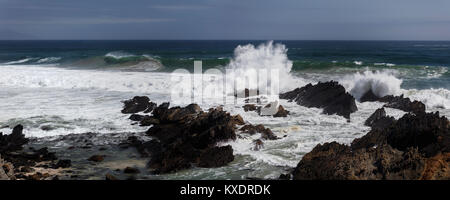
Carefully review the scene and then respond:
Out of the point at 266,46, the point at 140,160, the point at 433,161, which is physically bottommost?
the point at 140,160

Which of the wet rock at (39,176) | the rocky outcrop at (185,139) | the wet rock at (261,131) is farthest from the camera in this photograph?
the wet rock at (261,131)

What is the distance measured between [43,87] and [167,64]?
1563 cm

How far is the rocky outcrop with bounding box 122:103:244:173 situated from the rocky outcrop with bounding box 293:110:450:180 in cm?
244

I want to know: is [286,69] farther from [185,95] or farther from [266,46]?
[185,95]

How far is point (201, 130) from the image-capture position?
11.9 m

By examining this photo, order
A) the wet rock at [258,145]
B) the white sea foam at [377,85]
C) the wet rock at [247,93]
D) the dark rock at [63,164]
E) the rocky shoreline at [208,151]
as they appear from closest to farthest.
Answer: the rocky shoreline at [208,151] → the dark rock at [63,164] → the wet rock at [258,145] → the white sea foam at [377,85] → the wet rock at [247,93]

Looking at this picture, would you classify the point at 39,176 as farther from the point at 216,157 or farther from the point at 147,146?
the point at 216,157

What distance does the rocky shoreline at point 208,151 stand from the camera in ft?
25.0

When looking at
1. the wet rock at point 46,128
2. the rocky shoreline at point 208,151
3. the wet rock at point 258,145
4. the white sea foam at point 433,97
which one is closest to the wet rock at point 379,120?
the rocky shoreline at point 208,151

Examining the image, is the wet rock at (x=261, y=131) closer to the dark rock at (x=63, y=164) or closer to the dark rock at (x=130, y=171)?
the dark rock at (x=130, y=171)

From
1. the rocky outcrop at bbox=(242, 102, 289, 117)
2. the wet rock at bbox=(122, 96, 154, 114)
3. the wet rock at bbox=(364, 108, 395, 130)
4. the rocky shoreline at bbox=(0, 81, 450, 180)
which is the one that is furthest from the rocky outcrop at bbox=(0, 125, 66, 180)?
the wet rock at bbox=(364, 108, 395, 130)

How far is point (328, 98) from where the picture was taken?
15906 millimetres

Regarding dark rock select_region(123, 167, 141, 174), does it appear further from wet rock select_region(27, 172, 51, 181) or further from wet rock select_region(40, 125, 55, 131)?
wet rock select_region(40, 125, 55, 131)
